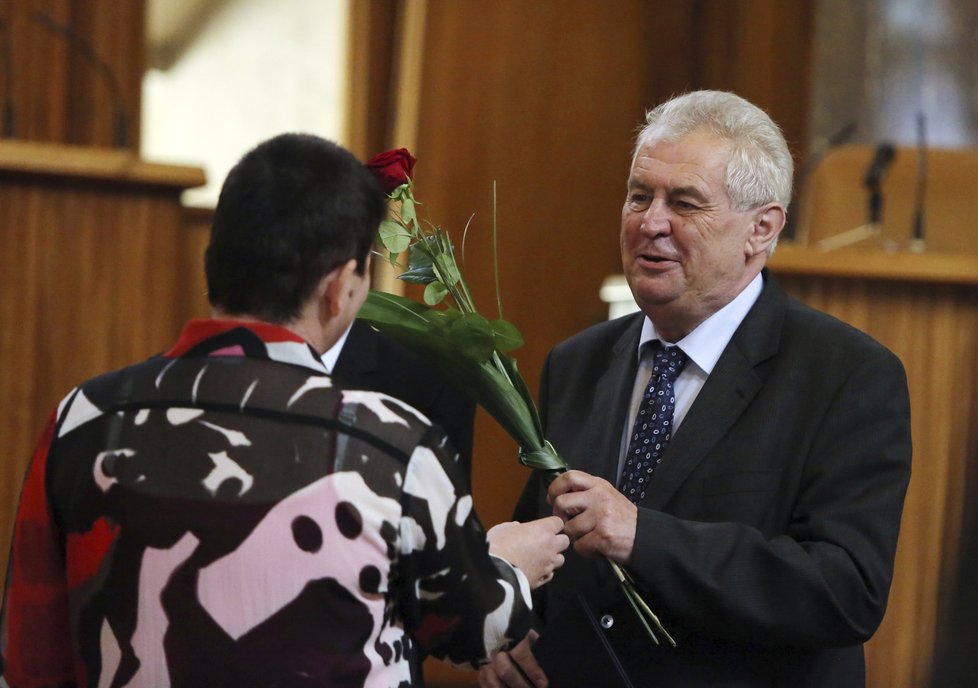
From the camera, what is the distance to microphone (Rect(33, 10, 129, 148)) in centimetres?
413

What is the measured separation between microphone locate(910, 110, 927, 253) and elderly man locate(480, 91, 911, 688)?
188 centimetres

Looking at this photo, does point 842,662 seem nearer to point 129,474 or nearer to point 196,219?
point 129,474

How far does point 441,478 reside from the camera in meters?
1.47

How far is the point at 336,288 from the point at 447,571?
0.36m

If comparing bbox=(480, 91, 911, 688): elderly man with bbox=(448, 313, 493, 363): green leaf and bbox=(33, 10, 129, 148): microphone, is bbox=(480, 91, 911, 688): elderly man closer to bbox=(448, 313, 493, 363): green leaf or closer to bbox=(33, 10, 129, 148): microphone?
bbox=(448, 313, 493, 363): green leaf

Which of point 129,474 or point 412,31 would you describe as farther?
point 412,31

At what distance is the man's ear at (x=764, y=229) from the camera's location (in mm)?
2227

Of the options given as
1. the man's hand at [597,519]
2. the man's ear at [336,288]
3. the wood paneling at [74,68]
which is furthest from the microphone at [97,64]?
the man's ear at [336,288]

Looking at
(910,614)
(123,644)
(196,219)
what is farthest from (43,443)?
(196,219)

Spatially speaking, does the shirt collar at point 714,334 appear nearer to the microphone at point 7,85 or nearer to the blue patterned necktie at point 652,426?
the blue patterned necktie at point 652,426

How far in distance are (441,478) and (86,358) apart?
7.48 ft

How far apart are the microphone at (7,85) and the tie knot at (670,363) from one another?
2684 mm

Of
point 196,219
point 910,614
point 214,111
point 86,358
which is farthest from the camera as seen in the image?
point 214,111

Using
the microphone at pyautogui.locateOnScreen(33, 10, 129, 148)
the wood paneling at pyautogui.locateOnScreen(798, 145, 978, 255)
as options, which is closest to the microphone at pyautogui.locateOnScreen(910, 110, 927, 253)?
the wood paneling at pyautogui.locateOnScreen(798, 145, 978, 255)
